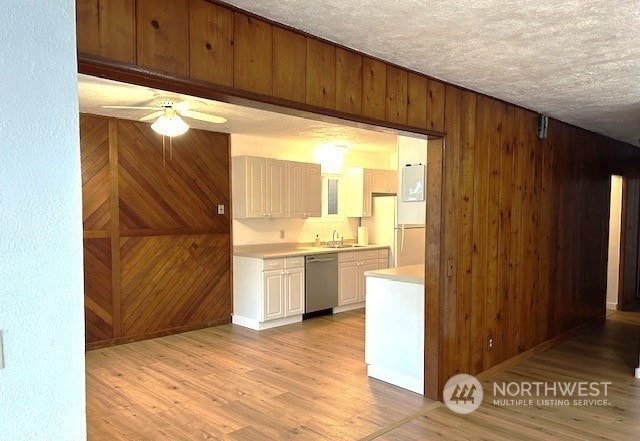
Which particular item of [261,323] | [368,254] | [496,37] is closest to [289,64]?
[496,37]

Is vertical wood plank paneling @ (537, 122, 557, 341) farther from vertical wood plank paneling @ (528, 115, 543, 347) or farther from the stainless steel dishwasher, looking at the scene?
the stainless steel dishwasher

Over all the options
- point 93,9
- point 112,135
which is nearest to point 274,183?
point 112,135

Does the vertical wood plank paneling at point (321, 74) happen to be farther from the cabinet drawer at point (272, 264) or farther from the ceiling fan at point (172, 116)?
the cabinet drawer at point (272, 264)

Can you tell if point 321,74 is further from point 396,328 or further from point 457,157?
point 396,328

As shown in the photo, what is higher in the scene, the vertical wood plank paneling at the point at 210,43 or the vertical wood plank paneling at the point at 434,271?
the vertical wood plank paneling at the point at 210,43

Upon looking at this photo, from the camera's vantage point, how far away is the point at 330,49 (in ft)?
Answer: 8.17

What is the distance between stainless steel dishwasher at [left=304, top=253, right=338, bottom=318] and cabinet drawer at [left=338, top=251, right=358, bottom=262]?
0.30 ft

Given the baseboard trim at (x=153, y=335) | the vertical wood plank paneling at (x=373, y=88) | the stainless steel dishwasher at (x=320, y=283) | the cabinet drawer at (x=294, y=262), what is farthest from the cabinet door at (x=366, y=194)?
the vertical wood plank paneling at (x=373, y=88)

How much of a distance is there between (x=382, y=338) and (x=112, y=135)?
11.0 ft

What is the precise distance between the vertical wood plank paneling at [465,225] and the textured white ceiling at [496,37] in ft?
0.83

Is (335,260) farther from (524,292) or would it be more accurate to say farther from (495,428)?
(495,428)

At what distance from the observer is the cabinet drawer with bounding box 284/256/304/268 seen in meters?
5.59

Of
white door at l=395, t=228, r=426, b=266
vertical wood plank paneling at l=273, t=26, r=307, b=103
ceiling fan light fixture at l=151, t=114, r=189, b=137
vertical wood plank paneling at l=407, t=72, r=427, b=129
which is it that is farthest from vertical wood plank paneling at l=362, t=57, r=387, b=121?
white door at l=395, t=228, r=426, b=266

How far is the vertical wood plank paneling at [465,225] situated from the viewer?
347 cm
